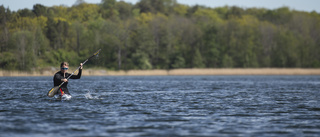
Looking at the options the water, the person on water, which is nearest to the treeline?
the person on water

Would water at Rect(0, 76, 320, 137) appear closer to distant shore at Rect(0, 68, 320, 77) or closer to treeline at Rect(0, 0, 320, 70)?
distant shore at Rect(0, 68, 320, 77)

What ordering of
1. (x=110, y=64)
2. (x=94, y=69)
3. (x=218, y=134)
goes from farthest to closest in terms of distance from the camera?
(x=110, y=64) → (x=94, y=69) → (x=218, y=134)

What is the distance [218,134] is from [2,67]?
69491 mm

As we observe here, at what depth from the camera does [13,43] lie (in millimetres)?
78312

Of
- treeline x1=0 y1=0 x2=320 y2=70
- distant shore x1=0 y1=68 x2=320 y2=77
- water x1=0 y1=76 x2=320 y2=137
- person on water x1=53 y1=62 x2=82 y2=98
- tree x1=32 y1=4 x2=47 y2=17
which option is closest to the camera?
water x1=0 y1=76 x2=320 y2=137

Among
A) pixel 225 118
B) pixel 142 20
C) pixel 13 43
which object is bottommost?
pixel 225 118

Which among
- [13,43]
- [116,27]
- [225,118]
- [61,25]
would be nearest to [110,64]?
[116,27]

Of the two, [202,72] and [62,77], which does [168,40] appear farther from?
[62,77]

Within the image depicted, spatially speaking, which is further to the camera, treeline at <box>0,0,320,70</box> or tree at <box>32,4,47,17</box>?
treeline at <box>0,0,320,70</box>

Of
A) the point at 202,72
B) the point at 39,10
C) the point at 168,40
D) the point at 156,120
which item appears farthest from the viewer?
the point at 168,40

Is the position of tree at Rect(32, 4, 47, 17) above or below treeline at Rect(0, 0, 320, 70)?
above

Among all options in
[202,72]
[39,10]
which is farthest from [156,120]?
[39,10]

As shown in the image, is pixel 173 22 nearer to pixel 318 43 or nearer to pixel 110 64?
pixel 110 64

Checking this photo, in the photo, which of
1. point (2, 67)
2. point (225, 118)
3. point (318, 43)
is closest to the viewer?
point (225, 118)
